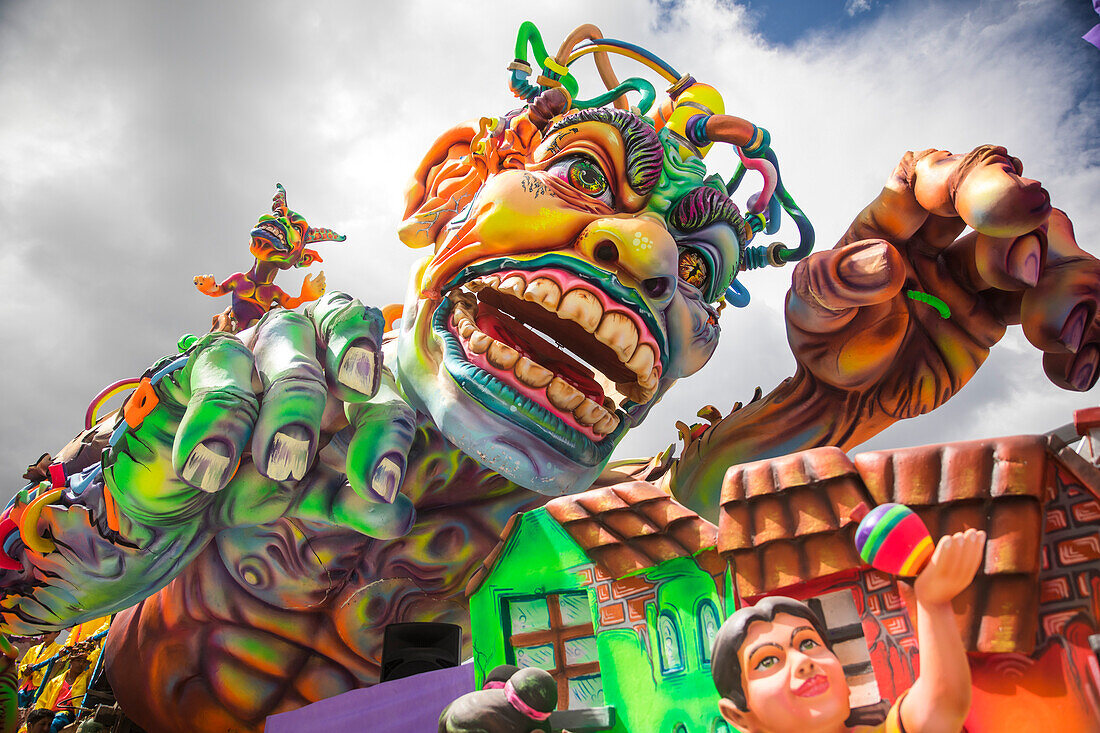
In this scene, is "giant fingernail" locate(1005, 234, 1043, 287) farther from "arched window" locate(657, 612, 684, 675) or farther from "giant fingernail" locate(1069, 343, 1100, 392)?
"arched window" locate(657, 612, 684, 675)

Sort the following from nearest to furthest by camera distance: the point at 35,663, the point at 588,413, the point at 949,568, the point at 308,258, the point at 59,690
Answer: the point at 949,568 < the point at 588,413 < the point at 59,690 < the point at 35,663 < the point at 308,258

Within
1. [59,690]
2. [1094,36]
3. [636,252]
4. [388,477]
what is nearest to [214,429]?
[388,477]

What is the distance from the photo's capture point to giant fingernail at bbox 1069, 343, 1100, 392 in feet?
Answer: 6.09

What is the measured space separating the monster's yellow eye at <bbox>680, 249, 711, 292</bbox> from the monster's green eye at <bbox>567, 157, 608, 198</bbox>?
0.96ft

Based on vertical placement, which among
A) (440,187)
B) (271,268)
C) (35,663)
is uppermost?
(271,268)

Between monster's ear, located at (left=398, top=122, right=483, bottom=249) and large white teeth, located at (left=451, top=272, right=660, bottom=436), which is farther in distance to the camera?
monster's ear, located at (left=398, top=122, right=483, bottom=249)

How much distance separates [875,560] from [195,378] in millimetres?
1445

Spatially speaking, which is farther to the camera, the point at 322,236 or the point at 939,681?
the point at 322,236

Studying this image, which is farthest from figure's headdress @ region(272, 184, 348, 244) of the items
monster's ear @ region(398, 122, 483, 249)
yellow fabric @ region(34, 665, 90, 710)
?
yellow fabric @ region(34, 665, 90, 710)

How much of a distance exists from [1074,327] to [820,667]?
1.29 metres

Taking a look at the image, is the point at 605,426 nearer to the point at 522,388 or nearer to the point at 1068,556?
the point at 522,388

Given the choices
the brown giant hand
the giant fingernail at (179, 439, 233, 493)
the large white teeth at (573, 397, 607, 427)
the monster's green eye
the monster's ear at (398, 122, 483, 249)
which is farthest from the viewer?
the monster's ear at (398, 122, 483, 249)

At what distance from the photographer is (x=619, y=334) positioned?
6.08 ft

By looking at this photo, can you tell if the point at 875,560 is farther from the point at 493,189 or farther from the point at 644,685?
the point at 493,189
